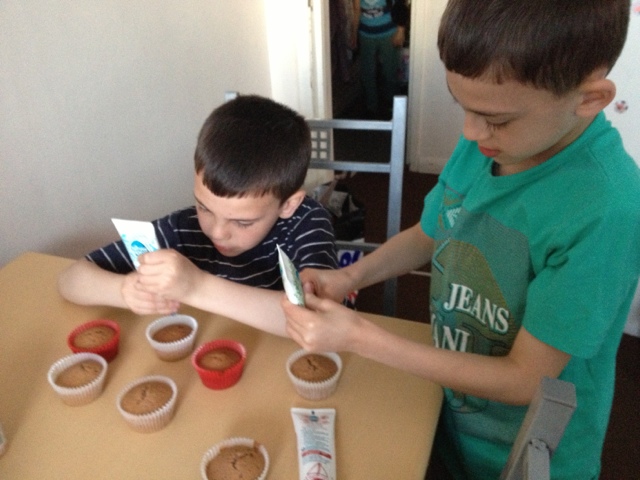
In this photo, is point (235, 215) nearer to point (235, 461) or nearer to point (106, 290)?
point (106, 290)

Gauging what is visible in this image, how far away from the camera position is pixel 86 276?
1.01m

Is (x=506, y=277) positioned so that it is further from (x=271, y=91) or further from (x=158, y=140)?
(x=271, y=91)

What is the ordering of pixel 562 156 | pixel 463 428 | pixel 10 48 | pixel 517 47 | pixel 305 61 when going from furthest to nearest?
pixel 305 61 < pixel 10 48 < pixel 463 428 < pixel 562 156 < pixel 517 47

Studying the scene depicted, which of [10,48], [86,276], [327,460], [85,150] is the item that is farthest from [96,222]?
[327,460]

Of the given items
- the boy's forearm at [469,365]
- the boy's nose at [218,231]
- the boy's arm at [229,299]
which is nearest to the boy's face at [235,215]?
the boy's nose at [218,231]

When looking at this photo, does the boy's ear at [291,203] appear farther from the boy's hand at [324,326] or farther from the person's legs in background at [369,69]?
the person's legs in background at [369,69]

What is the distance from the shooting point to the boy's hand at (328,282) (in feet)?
3.09

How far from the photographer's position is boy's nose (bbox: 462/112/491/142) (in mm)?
677

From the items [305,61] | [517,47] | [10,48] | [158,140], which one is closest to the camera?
[517,47]

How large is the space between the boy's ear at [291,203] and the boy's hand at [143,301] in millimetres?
302

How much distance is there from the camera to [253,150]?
38.3 inches

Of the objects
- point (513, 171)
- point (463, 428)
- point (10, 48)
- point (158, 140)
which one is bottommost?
point (463, 428)

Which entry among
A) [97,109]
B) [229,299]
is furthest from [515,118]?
[97,109]

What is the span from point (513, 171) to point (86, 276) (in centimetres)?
82
